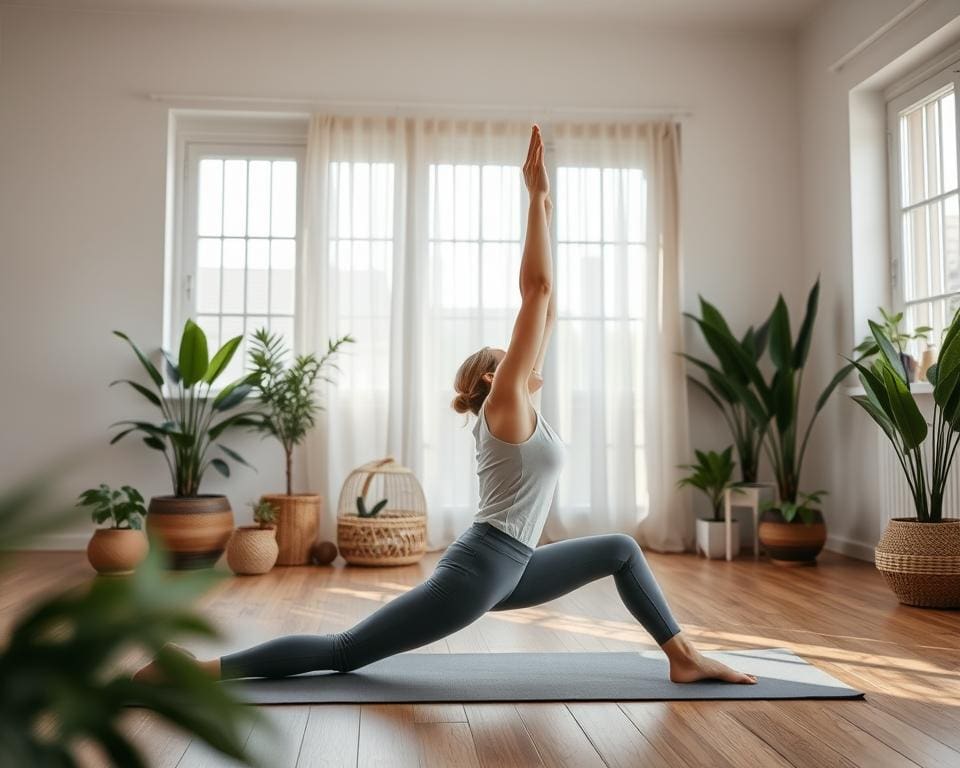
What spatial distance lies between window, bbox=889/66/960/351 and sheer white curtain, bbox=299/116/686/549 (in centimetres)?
121

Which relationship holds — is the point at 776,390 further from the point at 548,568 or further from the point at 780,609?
the point at 548,568

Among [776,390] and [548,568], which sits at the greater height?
[776,390]

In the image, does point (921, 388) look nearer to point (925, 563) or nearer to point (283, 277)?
point (925, 563)

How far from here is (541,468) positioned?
2143 millimetres

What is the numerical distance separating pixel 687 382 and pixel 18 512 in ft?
16.2

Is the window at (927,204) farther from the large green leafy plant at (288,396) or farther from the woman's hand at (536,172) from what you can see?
the large green leafy plant at (288,396)

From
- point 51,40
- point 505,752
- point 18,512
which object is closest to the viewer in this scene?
Result: point 18,512

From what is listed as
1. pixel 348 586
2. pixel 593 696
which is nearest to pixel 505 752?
pixel 593 696

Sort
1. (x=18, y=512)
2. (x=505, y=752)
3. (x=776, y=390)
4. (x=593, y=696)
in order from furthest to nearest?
(x=776, y=390) → (x=593, y=696) → (x=505, y=752) → (x=18, y=512)

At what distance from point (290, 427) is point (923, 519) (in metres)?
2.90

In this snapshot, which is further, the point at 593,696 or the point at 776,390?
the point at 776,390

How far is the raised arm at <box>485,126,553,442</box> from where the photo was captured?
2.05 m

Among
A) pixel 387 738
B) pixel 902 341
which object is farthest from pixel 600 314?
pixel 387 738

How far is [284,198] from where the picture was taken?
5.20 metres
